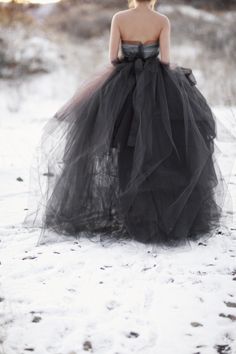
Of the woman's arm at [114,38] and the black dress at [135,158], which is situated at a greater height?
the woman's arm at [114,38]

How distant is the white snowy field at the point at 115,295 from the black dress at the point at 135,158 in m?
0.16

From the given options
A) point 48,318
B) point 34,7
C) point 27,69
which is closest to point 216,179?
point 48,318

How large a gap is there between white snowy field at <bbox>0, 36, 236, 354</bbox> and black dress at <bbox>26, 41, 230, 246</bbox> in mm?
163

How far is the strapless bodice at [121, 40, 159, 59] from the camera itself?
11.5 feet

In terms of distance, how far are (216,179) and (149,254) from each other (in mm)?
773

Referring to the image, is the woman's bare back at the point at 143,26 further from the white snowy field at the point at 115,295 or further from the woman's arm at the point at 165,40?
the white snowy field at the point at 115,295

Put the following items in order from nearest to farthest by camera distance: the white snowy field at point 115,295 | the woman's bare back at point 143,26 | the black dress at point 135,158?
1. the white snowy field at point 115,295
2. the black dress at point 135,158
3. the woman's bare back at point 143,26

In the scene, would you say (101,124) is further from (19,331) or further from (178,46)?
(178,46)

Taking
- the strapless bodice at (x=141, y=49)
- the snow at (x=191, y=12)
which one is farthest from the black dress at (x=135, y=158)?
the snow at (x=191, y=12)

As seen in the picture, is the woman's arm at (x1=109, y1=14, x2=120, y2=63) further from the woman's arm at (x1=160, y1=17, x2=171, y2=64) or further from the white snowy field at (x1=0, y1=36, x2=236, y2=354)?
the white snowy field at (x1=0, y1=36, x2=236, y2=354)

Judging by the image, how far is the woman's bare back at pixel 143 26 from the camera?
3488mm

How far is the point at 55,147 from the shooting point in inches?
142

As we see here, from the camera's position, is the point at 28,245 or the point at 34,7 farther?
the point at 34,7

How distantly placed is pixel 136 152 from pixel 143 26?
3.09 ft
